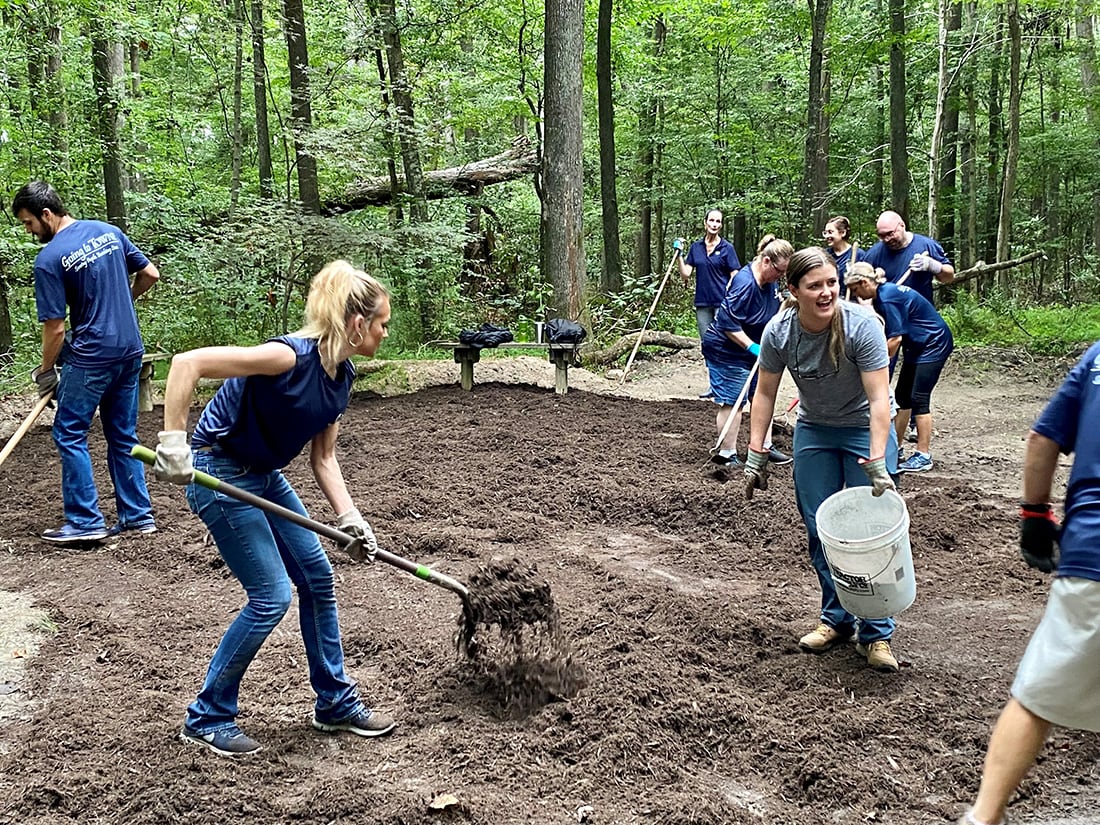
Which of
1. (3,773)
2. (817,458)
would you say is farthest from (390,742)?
(817,458)

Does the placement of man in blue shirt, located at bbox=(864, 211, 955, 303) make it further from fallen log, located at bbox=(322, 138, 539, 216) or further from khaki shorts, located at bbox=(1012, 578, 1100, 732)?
fallen log, located at bbox=(322, 138, 539, 216)

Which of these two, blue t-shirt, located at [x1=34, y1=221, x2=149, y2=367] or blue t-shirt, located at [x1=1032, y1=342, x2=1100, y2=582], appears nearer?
blue t-shirt, located at [x1=1032, y1=342, x2=1100, y2=582]

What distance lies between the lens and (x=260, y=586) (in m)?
3.10

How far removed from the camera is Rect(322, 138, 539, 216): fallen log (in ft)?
47.4

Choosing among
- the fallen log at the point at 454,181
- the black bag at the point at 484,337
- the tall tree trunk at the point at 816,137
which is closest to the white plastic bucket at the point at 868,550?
the black bag at the point at 484,337

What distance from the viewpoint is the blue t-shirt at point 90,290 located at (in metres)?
5.42

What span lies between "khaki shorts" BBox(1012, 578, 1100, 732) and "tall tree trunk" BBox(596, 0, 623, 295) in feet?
41.9

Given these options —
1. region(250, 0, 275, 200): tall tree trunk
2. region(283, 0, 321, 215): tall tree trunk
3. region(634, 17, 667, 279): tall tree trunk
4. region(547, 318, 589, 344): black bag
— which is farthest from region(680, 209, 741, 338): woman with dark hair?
region(634, 17, 667, 279): tall tree trunk

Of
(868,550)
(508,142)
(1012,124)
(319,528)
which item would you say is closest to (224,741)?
(319,528)

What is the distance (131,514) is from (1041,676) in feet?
17.6

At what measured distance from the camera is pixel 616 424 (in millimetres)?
9094

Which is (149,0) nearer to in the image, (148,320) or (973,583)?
(148,320)

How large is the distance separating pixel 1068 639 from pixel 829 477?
1.86 m

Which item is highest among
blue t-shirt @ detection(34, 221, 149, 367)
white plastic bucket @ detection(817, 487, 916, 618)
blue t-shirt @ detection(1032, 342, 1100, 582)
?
blue t-shirt @ detection(34, 221, 149, 367)
